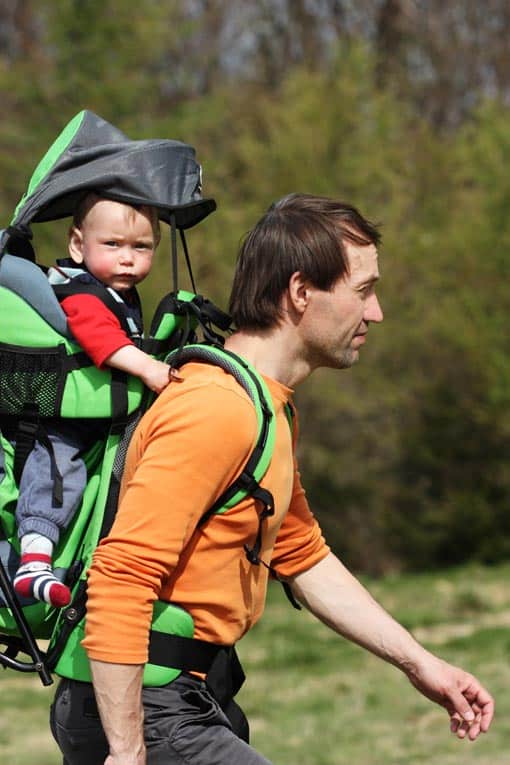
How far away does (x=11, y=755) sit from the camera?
7715 mm

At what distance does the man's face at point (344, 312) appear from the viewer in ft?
9.08

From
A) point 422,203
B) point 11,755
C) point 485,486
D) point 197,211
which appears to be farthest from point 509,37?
point 197,211

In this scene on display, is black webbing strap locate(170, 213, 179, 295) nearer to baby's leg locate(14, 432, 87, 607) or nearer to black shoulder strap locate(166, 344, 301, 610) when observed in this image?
black shoulder strap locate(166, 344, 301, 610)

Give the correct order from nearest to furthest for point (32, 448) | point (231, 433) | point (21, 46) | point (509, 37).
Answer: point (231, 433), point (32, 448), point (21, 46), point (509, 37)

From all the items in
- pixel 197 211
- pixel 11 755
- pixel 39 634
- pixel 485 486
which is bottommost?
pixel 485 486

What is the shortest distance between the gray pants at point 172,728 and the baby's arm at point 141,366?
22.8 inches

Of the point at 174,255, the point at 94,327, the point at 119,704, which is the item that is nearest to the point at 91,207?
the point at 174,255

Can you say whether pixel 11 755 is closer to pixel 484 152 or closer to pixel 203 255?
pixel 203 255

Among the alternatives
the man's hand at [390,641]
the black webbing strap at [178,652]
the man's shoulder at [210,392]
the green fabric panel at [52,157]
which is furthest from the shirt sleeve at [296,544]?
the green fabric panel at [52,157]

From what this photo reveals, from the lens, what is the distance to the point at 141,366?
8.84ft

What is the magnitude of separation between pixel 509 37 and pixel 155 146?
1033 inches

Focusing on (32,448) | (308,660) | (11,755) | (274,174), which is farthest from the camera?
(274,174)

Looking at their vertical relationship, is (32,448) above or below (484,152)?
above

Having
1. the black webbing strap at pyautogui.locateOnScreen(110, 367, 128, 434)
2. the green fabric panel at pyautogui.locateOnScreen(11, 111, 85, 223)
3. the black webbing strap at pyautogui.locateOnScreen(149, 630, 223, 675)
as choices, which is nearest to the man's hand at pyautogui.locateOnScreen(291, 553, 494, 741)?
the black webbing strap at pyautogui.locateOnScreen(149, 630, 223, 675)
